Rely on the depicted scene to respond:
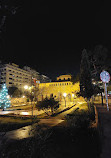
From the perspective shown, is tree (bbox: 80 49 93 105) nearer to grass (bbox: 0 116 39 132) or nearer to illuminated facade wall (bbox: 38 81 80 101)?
grass (bbox: 0 116 39 132)

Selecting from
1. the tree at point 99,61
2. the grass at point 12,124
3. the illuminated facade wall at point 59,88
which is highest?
the tree at point 99,61

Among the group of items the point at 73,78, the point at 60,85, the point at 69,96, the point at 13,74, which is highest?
the point at 13,74

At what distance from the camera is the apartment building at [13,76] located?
193 ft

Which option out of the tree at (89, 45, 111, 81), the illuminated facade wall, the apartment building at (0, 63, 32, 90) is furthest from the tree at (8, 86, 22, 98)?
the tree at (89, 45, 111, 81)

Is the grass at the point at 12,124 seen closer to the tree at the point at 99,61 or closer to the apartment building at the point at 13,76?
the tree at the point at 99,61

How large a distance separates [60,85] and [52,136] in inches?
1561

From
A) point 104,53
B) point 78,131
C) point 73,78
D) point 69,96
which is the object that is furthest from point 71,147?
point 73,78

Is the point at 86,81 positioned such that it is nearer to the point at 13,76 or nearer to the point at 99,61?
the point at 99,61

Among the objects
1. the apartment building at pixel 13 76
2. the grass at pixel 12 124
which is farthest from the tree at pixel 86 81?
the apartment building at pixel 13 76

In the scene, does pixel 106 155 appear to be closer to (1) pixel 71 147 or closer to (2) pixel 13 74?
(1) pixel 71 147

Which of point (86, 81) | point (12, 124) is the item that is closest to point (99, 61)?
point (86, 81)

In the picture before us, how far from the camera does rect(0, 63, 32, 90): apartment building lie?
193 feet

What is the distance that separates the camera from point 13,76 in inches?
2510

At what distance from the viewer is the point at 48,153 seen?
12.2 ft
